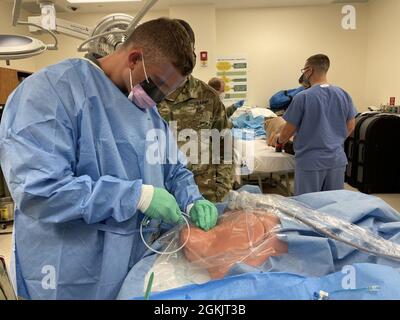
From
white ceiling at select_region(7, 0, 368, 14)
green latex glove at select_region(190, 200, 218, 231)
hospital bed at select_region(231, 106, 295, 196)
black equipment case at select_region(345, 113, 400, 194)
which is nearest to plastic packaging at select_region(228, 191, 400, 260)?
green latex glove at select_region(190, 200, 218, 231)

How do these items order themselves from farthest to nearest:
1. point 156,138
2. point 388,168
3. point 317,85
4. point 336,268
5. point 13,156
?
point 388,168 < point 317,85 < point 156,138 < point 336,268 < point 13,156

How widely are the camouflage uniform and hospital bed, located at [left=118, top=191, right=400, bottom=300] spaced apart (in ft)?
2.05

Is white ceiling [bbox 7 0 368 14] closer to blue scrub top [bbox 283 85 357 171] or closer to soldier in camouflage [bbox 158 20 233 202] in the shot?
blue scrub top [bbox 283 85 357 171]

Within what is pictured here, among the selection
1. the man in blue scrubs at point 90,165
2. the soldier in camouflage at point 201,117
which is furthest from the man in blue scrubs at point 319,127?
the man in blue scrubs at point 90,165

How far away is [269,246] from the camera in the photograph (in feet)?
2.95

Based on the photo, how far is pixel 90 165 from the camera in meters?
0.86

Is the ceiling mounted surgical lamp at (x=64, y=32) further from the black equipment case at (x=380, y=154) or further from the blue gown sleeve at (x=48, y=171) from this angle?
the black equipment case at (x=380, y=154)

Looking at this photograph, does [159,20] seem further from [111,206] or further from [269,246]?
[269,246]

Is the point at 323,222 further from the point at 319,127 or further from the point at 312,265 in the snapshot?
the point at 319,127

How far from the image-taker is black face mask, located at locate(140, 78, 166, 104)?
0.97 meters

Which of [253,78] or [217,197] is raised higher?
[253,78]

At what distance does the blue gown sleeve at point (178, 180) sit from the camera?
1.12 meters
